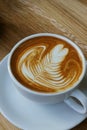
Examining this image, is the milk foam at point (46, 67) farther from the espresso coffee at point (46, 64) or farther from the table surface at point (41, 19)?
the table surface at point (41, 19)

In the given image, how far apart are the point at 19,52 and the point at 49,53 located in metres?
0.06

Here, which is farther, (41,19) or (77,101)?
(41,19)

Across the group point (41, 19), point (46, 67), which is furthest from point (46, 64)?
point (41, 19)

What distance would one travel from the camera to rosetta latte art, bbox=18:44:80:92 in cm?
55

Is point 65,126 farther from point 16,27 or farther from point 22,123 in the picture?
point 16,27

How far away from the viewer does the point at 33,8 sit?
78 cm

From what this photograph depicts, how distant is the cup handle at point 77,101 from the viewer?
0.53 meters

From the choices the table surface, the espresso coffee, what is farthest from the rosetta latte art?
the table surface

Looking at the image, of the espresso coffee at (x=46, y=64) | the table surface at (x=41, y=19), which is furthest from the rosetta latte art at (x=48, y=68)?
the table surface at (x=41, y=19)

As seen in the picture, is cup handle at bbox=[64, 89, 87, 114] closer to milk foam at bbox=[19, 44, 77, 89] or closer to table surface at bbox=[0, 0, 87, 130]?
milk foam at bbox=[19, 44, 77, 89]

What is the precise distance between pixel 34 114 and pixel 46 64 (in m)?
0.10

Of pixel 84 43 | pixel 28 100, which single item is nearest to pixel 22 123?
pixel 28 100

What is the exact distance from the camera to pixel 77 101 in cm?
58

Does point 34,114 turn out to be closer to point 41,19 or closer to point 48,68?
point 48,68
